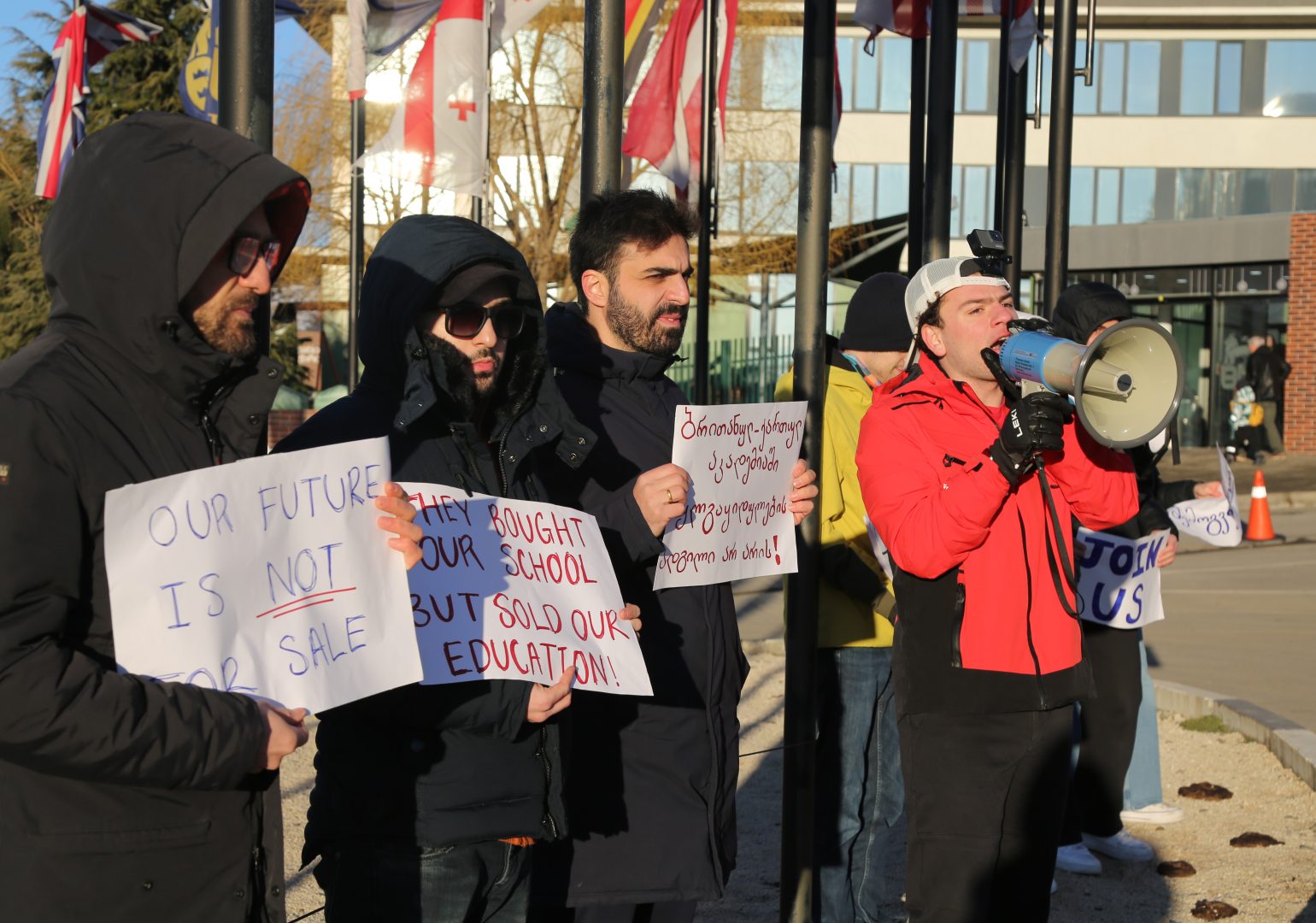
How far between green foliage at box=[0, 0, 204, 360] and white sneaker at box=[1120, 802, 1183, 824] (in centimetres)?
2470

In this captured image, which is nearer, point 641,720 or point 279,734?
point 279,734

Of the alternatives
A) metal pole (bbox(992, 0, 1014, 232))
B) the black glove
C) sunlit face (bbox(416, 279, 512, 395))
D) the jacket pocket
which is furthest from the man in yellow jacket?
metal pole (bbox(992, 0, 1014, 232))

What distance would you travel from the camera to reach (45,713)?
2.06 m

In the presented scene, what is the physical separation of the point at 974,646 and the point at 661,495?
0.89 m

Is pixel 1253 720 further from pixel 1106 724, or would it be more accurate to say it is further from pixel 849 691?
pixel 849 691

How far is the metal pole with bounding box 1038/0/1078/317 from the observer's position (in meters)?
8.80

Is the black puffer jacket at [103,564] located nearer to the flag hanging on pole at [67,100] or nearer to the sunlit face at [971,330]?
the sunlit face at [971,330]

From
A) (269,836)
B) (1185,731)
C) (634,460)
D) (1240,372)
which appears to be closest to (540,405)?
(634,460)

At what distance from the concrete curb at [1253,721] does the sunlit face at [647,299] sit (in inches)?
186

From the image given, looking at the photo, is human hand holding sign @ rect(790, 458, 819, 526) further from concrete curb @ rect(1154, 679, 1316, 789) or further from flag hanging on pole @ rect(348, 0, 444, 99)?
flag hanging on pole @ rect(348, 0, 444, 99)

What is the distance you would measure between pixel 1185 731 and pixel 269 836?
6792 millimetres

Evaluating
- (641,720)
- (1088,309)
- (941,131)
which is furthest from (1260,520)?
(641,720)

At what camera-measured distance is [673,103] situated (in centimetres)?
806

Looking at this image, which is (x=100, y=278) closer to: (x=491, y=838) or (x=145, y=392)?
(x=145, y=392)
